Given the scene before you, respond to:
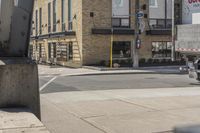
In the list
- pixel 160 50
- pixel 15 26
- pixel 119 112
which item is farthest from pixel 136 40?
pixel 15 26

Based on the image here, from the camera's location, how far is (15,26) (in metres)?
6.46

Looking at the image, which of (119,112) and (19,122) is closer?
(19,122)

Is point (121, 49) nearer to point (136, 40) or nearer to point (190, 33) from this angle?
point (136, 40)

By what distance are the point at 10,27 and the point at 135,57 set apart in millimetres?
25775

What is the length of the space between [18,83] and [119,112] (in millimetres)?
4627

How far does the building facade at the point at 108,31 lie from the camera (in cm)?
3378

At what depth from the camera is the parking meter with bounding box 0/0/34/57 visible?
6.33 m


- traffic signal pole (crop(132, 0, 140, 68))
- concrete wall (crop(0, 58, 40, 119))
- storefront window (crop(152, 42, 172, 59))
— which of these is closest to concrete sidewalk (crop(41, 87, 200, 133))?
concrete wall (crop(0, 58, 40, 119))

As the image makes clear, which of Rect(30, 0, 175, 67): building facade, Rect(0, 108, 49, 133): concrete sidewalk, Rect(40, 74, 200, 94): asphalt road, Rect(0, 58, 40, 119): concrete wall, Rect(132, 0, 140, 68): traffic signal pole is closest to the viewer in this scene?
Rect(0, 108, 49, 133): concrete sidewalk

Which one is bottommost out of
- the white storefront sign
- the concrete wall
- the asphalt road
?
the asphalt road

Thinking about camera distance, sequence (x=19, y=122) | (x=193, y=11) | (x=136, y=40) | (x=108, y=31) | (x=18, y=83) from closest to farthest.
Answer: (x=19, y=122) → (x=18, y=83) → (x=193, y=11) → (x=136, y=40) → (x=108, y=31)

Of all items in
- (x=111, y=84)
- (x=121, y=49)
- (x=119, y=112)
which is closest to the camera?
(x=119, y=112)

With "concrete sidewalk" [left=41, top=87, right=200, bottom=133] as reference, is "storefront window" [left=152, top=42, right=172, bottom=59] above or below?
above

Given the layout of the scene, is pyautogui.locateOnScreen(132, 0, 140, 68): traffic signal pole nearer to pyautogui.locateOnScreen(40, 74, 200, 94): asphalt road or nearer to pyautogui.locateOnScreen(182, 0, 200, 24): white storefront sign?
pyautogui.locateOnScreen(40, 74, 200, 94): asphalt road
